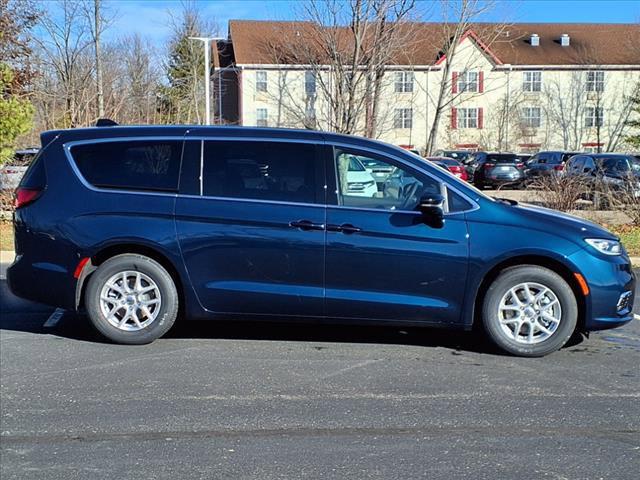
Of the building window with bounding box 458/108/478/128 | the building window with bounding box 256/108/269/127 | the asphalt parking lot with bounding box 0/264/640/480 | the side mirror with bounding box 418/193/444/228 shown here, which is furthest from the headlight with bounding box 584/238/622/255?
the building window with bounding box 458/108/478/128

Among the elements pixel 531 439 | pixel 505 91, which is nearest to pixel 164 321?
pixel 531 439

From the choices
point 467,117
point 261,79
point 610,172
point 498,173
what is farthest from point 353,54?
point 467,117

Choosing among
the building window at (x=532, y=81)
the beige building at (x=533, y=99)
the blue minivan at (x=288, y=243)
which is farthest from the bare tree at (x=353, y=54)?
the building window at (x=532, y=81)

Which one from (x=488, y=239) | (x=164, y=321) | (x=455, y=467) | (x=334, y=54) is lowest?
(x=455, y=467)

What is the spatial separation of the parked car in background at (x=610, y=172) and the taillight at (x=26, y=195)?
37.3ft

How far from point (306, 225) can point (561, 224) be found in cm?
207

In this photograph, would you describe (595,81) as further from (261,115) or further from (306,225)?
(306,225)

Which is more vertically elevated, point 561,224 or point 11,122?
point 11,122

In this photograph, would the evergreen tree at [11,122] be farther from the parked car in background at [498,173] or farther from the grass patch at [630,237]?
the parked car in background at [498,173]

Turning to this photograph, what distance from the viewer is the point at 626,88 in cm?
4934

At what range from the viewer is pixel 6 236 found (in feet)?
44.3

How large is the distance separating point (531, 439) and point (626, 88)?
5096 cm

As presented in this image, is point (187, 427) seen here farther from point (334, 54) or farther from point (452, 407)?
point (334, 54)

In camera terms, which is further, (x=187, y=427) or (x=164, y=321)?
(x=164, y=321)
